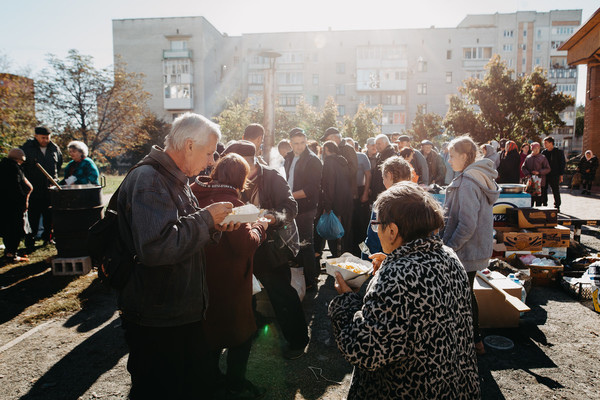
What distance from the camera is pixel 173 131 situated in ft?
7.25

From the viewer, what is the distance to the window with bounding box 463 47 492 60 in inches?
2071

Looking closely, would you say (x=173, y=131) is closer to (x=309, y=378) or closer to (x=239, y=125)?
(x=309, y=378)

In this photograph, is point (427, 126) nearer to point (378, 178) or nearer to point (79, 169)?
point (378, 178)

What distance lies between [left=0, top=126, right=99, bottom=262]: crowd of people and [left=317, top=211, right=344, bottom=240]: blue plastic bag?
445 cm

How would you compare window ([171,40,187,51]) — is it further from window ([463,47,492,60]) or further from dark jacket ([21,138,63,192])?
dark jacket ([21,138,63,192])

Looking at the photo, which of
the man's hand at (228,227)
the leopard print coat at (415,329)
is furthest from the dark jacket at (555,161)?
the man's hand at (228,227)

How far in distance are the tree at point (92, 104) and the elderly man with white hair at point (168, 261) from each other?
29088mm

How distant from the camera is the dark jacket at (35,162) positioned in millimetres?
8000

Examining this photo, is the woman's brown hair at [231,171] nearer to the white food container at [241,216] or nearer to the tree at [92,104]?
the white food container at [241,216]

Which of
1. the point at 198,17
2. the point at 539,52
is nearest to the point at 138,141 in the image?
the point at 198,17

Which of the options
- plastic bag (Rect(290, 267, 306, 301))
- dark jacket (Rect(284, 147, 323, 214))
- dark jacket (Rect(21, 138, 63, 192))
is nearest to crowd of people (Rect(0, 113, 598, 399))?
plastic bag (Rect(290, 267, 306, 301))

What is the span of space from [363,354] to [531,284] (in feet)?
17.5

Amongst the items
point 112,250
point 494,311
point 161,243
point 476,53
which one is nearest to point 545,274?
point 494,311

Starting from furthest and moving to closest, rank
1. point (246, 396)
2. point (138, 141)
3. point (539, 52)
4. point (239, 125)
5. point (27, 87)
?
point (539, 52) → point (239, 125) → point (138, 141) → point (27, 87) → point (246, 396)
